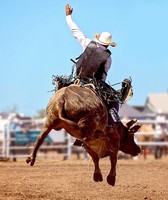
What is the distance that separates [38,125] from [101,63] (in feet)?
44.1

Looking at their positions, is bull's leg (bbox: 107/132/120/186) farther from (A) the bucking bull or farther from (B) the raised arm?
(B) the raised arm

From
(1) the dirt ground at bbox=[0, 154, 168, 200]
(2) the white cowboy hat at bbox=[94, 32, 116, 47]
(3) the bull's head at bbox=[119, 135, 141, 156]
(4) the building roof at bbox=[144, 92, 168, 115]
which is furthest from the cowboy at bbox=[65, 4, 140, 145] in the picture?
(4) the building roof at bbox=[144, 92, 168, 115]

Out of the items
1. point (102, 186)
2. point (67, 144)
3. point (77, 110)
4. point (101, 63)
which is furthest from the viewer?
point (67, 144)

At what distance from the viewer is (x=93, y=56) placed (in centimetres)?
916

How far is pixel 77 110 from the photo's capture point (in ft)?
27.5

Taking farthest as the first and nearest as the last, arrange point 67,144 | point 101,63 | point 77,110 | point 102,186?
1. point 67,144
2. point 102,186
3. point 101,63
4. point 77,110

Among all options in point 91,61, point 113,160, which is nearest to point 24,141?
point 113,160

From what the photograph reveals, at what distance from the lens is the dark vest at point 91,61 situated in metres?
9.16

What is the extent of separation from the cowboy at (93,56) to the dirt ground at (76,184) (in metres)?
1.40

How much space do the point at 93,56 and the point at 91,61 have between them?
0.25 ft

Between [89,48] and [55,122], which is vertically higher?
[89,48]

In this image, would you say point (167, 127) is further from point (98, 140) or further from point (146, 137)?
point (98, 140)

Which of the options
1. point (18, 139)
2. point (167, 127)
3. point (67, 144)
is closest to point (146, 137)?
point (167, 127)

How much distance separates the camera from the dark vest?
9164mm
